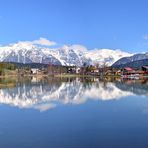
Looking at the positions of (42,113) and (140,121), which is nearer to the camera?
(140,121)

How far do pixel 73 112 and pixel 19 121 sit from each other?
3.52m

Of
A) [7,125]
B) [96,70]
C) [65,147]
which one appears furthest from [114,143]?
[96,70]

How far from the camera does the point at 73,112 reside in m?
17.2

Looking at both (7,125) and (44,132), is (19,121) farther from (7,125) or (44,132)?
(44,132)

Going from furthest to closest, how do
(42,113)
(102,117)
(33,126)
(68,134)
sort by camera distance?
1. (42,113)
2. (102,117)
3. (33,126)
4. (68,134)

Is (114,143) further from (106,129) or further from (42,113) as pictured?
(42,113)

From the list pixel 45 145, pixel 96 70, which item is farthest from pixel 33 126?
pixel 96 70

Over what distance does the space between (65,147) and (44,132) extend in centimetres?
223

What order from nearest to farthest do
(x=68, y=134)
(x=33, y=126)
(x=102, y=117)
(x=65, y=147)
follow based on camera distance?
1. (x=65, y=147)
2. (x=68, y=134)
3. (x=33, y=126)
4. (x=102, y=117)

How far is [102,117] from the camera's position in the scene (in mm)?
15328

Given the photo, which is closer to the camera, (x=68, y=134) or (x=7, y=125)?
(x=68, y=134)

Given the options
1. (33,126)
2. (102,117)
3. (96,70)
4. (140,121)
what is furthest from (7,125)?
(96,70)

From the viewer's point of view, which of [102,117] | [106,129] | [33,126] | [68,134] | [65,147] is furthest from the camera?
[102,117]

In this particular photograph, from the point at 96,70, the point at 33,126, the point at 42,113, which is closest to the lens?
the point at 33,126
